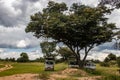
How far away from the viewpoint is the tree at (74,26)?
52.4 metres

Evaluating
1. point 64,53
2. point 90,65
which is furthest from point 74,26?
point 64,53

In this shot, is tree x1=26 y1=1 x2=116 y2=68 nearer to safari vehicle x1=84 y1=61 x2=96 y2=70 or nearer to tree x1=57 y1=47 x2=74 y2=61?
safari vehicle x1=84 y1=61 x2=96 y2=70

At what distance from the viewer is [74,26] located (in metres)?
52.4

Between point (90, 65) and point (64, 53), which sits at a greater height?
point (64, 53)

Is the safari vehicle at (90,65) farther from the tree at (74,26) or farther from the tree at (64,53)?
the tree at (64,53)

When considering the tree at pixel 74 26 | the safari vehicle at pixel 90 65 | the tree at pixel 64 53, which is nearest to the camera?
the tree at pixel 74 26

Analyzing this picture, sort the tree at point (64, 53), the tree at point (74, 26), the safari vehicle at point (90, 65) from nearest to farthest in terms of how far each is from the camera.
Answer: the tree at point (74, 26)
the safari vehicle at point (90, 65)
the tree at point (64, 53)

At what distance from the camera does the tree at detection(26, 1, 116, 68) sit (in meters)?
52.4

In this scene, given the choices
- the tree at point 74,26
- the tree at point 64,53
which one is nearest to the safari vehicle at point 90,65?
the tree at point 74,26

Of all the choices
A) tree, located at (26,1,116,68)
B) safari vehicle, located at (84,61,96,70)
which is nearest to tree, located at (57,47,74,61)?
safari vehicle, located at (84,61,96,70)

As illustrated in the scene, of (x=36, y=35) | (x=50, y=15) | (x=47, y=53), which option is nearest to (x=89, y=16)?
(x=50, y=15)

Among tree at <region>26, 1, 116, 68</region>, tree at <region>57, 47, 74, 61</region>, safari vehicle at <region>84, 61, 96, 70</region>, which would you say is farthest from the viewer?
tree at <region>57, 47, 74, 61</region>

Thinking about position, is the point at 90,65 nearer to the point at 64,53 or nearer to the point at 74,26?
the point at 74,26

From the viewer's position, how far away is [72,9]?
57.2 metres
